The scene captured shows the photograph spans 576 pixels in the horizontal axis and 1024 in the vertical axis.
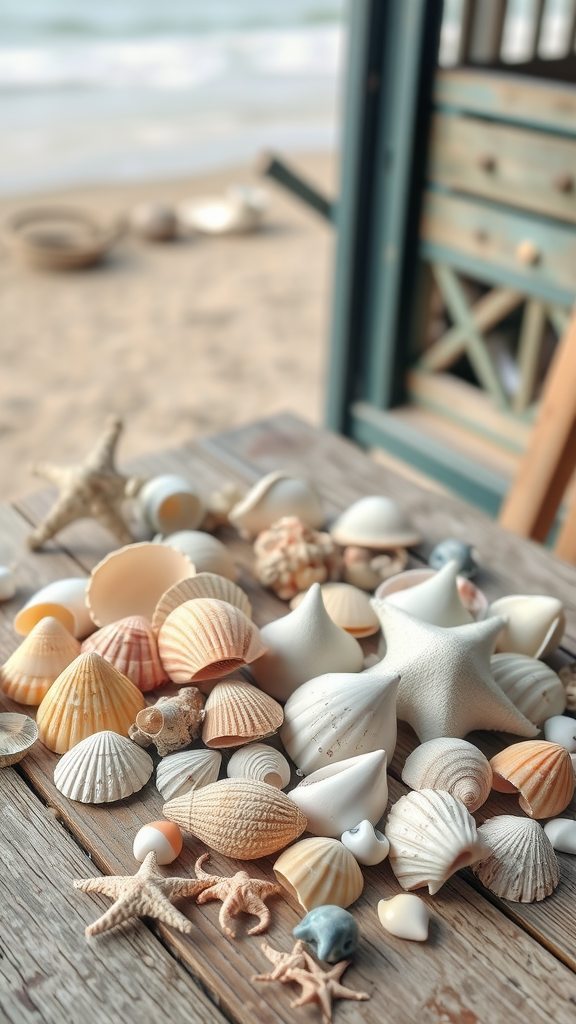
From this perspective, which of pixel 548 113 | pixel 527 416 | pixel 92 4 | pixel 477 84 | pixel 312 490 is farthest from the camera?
pixel 92 4

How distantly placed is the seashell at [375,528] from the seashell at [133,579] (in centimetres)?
28

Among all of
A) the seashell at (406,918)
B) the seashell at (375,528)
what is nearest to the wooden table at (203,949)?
the seashell at (406,918)

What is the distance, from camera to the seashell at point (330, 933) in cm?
73

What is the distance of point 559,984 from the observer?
0.74 m

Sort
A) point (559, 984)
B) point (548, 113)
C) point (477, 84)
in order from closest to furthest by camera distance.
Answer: point (559, 984) → point (548, 113) → point (477, 84)

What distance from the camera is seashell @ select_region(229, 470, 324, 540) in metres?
1.26

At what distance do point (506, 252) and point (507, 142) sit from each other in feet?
0.84

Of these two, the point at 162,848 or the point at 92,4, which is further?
the point at 92,4

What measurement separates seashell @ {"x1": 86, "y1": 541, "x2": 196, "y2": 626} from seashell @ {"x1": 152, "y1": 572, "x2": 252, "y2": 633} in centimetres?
5

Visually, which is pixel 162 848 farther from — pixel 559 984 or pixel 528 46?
pixel 528 46

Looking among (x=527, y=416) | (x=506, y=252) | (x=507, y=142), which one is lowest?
(x=527, y=416)

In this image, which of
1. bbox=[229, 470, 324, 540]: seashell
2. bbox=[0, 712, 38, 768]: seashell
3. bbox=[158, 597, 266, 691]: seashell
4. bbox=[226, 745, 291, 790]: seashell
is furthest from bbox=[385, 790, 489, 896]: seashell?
bbox=[229, 470, 324, 540]: seashell

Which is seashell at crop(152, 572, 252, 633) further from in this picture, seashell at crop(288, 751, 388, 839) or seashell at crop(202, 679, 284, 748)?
seashell at crop(288, 751, 388, 839)

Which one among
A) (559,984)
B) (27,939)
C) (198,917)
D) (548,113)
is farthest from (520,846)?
(548,113)
